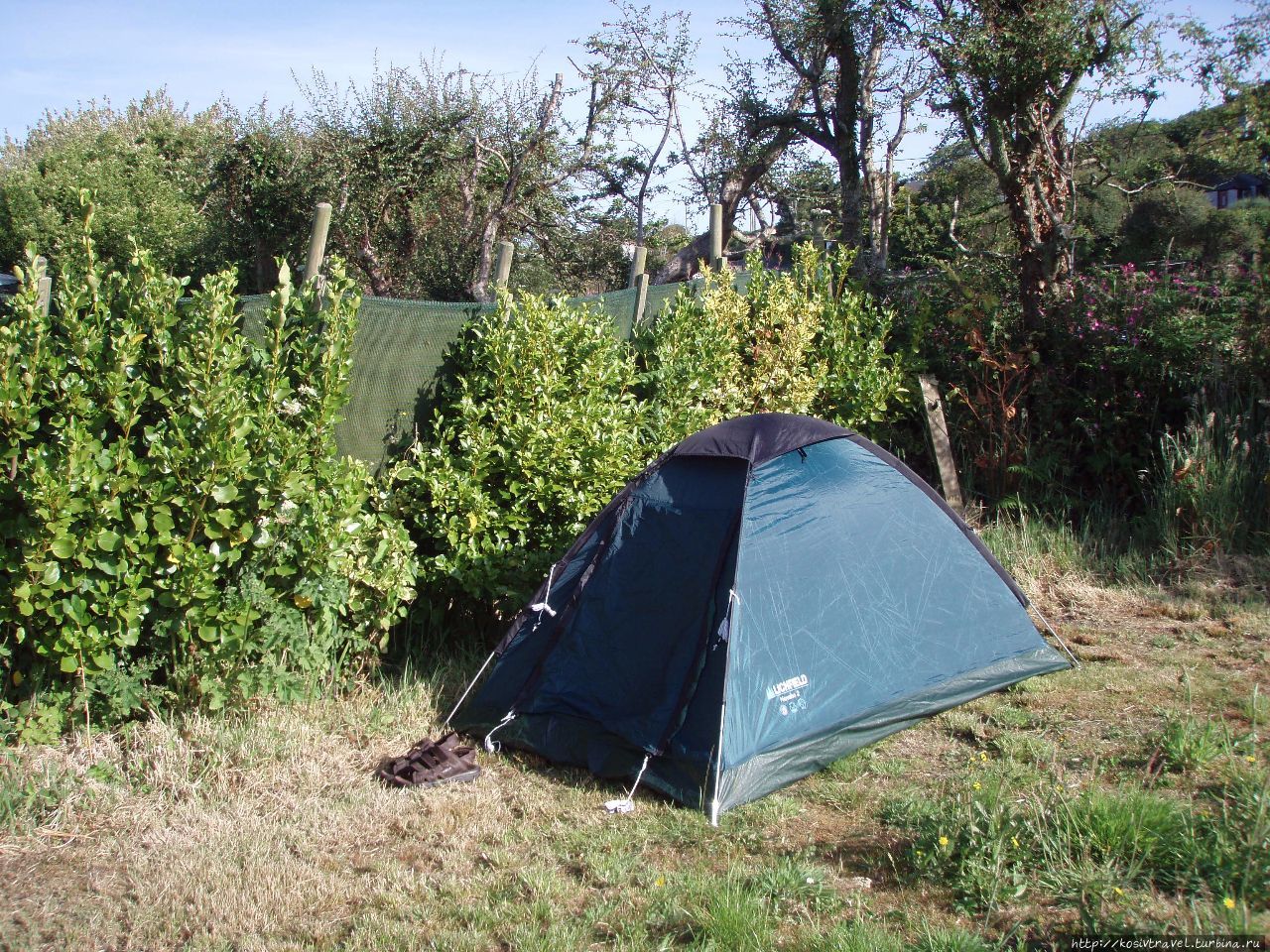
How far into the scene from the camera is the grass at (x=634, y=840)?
10.2ft

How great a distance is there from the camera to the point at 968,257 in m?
9.47

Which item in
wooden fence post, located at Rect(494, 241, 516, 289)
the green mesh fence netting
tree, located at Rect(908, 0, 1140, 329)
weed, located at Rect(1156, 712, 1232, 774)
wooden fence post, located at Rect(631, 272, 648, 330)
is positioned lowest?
weed, located at Rect(1156, 712, 1232, 774)

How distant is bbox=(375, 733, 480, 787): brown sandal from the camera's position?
427 cm

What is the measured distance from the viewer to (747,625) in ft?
14.1

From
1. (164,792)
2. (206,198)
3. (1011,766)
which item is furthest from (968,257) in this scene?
(206,198)

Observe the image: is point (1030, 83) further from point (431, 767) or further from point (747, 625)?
point (431, 767)

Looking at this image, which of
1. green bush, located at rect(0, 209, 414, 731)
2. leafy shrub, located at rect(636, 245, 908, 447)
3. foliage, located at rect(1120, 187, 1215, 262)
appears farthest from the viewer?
foliage, located at rect(1120, 187, 1215, 262)

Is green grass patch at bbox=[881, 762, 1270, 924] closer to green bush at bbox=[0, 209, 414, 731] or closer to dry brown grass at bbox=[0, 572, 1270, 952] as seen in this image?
dry brown grass at bbox=[0, 572, 1270, 952]

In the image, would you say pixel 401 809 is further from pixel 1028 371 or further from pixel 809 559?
pixel 1028 371

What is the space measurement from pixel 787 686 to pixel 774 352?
11.6 ft

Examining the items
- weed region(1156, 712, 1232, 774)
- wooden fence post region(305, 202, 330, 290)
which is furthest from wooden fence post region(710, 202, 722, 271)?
weed region(1156, 712, 1232, 774)

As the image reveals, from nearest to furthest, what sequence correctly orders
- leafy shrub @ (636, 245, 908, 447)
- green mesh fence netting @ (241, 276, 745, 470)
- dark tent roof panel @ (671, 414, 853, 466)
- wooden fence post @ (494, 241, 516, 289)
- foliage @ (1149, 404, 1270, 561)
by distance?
dark tent roof panel @ (671, 414, 853, 466) → green mesh fence netting @ (241, 276, 745, 470) → wooden fence post @ (494, 241, 516, 289) → leafy shrub @ (636, 245, 908, 447) → foliage @ (1149, 404, 1270, 561)

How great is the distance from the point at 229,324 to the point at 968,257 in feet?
23.1

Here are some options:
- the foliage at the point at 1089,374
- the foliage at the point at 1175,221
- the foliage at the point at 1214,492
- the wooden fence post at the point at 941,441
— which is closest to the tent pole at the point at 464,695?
the wooden fence post at the point at 941,441
